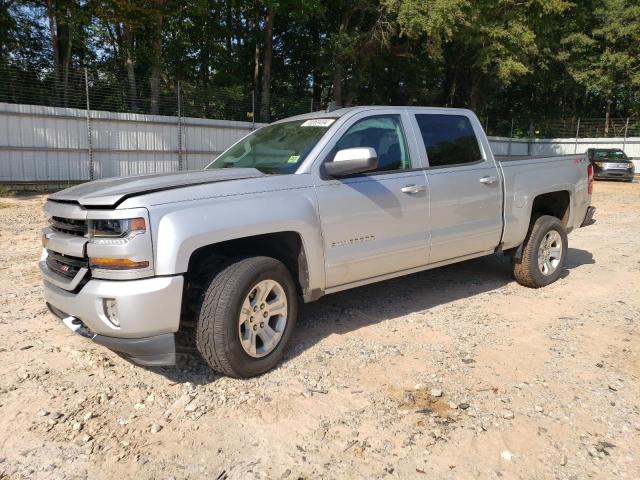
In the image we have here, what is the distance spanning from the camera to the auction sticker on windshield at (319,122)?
4.29 meters

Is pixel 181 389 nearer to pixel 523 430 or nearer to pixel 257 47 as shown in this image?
pixel 523 430

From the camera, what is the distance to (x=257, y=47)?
2653 centimetres

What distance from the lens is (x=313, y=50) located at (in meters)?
27.6

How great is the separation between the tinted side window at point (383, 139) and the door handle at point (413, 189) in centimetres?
19

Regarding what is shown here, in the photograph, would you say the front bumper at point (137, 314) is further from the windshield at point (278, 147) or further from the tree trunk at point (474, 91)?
the tree trunk at point (474, 91)

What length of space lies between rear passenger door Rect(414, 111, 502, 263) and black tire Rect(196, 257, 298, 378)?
6.04 feet

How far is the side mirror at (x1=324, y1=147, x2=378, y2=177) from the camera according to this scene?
3773mm

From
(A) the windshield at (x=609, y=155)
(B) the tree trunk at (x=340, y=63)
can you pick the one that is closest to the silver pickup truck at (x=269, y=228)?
(B) the tree trunk at (x=340, y=63)

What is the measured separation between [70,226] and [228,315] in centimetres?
118

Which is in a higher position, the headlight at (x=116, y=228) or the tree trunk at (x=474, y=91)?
the tree trunk at (x=474, y=91)

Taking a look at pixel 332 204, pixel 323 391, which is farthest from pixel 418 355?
pixel 332 204

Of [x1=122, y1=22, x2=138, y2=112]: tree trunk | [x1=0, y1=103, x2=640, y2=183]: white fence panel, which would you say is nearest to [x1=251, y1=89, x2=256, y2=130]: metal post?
[x1=0, y1=103, x2=640, y2=183]: white fence panel

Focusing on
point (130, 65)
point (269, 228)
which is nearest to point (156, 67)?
point (130, 65)

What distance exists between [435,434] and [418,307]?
2.24 metres
